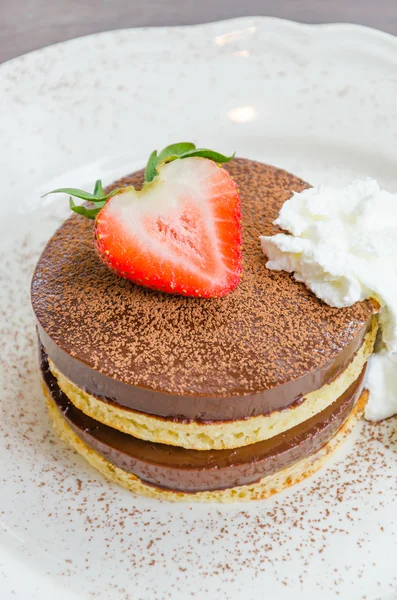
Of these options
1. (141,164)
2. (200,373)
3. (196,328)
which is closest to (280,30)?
(141,164)

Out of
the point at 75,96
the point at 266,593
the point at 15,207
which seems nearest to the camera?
the point at 266,593

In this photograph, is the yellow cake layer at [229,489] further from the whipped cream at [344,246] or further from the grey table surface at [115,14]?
the grey table surface at [115,14]

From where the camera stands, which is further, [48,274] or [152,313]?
[48,274]

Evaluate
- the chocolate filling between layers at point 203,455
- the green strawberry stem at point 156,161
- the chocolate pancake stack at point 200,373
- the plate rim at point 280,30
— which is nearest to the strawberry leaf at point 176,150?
the green strawberry stem at point 156,161

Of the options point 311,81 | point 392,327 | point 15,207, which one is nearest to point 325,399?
point 392,327

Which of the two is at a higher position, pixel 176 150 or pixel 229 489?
pixel 176 150

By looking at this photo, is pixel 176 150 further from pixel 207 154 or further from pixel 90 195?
pixel 90 195

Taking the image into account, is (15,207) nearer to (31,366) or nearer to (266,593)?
(31,366)
